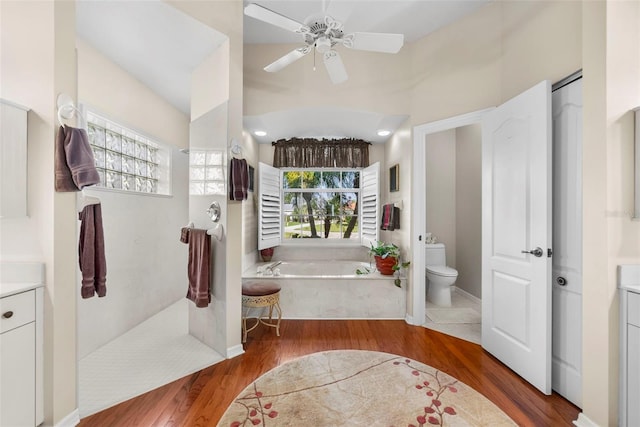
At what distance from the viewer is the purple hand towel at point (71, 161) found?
1417 mm

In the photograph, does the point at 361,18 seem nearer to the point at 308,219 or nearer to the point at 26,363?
the point at 308,219

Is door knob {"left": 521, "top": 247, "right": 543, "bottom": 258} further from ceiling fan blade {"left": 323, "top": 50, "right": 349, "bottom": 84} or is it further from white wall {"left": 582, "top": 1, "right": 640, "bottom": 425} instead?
ceiling fan blade {"left": 323, "top": 50, "right": 349, "bottom": 84}

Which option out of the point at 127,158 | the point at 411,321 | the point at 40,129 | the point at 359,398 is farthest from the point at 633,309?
the point at 127,158

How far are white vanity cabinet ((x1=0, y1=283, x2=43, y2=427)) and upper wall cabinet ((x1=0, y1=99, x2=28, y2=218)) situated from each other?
0.41m

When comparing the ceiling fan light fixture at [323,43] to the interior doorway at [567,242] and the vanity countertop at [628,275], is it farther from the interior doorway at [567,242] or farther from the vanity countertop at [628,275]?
the vanity countertop at [628,275]

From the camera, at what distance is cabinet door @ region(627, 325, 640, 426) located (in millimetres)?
1350

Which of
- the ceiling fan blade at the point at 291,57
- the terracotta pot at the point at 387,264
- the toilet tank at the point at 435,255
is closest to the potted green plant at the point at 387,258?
the terracotta pot at the point at 387,264

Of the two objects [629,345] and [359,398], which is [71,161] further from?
[629,345]

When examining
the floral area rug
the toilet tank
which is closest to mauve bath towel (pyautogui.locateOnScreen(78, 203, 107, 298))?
the floral area rug

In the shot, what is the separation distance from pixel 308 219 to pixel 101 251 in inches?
121

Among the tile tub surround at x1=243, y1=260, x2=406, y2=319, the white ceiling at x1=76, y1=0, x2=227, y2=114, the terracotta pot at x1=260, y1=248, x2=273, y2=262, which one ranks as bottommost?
the tile tub surround at x1=243, y1=260, x2=406, y2=319

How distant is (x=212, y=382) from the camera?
75.7 inches

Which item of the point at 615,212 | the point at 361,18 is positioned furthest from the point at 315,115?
the point at 615,212

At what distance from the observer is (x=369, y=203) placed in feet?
13.4
